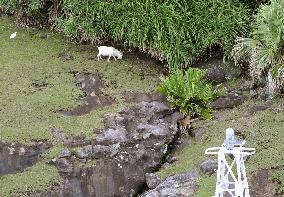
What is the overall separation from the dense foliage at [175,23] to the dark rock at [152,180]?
11.1ft

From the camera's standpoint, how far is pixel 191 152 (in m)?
9.68

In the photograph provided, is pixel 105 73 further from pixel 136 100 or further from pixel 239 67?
pixel 239 67

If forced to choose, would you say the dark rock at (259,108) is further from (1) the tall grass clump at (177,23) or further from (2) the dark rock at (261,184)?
(2) the dark rock at (261,184)

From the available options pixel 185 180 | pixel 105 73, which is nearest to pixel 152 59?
pixel 105 73

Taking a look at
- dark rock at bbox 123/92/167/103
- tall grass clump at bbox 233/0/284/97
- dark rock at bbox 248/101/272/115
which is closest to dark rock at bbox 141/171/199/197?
dark rock at bbox 248/101/272/115

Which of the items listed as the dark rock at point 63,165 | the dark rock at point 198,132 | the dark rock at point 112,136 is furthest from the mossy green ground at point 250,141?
the dark rock at point 63,165

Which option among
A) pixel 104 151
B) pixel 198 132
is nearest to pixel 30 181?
pixel 104 151

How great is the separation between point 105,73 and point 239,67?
10.0 ft

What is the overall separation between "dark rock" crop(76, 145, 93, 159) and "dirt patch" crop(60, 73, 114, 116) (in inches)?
48.3

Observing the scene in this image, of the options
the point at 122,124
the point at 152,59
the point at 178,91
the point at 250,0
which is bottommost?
the point at 122,124

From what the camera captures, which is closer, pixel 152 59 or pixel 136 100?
pixel 136 100

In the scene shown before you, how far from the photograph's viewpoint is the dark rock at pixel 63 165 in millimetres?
9156

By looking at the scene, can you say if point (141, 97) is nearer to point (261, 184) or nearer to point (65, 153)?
point (65, 153)

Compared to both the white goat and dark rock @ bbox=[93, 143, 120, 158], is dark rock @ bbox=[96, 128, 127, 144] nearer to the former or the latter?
dark rock @ bbox=[93, 143, 120, 158]
